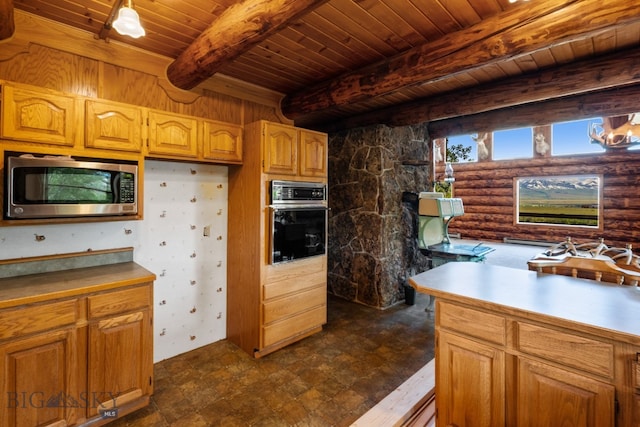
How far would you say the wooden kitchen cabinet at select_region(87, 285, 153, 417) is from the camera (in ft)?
6.12

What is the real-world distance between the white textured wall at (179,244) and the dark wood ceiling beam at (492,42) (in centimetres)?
166

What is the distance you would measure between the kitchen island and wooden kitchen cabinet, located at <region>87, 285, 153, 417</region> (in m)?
1.81

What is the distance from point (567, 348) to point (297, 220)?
2.14 metres

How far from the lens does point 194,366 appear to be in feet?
8.61

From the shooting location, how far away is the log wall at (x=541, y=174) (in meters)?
6.53

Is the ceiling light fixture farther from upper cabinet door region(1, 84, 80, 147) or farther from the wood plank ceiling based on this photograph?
upper cabinet door region(1, 84, 80, 147)

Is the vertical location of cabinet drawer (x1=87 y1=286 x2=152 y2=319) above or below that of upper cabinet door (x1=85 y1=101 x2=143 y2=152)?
below

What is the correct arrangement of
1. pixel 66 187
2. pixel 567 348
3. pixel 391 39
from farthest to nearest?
1. pixel 391 39
2. pixel 66 187
3. pixel 567 348

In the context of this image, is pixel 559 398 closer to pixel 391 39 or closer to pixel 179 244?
pixel 391 39

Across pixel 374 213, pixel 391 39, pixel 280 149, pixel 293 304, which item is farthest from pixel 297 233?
pixel 391 39

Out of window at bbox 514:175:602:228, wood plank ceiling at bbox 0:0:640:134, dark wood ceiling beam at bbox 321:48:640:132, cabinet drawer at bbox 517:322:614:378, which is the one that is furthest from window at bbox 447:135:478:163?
cabinet drawer at bbox 517:322:614:378

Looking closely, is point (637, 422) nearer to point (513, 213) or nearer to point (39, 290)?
point (39, 290)

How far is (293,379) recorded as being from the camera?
2.44 m

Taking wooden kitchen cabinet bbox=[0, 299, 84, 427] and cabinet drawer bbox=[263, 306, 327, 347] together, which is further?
cabinet drawer bbox=[263, 306, 327, 347]
